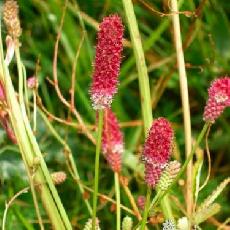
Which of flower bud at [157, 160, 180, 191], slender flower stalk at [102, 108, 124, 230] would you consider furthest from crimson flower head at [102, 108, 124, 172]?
flower bud at [157, 160, 180, 191]

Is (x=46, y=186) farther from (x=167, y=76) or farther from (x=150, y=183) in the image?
(x=167, y=76)

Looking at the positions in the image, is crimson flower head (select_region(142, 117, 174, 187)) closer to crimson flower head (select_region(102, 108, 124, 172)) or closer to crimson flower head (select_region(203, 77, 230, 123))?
crimson flower head (select_region(203, 77, 230, 123))

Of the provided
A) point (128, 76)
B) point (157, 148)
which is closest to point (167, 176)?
point (157, 148)

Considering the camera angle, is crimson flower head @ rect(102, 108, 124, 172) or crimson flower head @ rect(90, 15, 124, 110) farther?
crimson flower head @ rect(102, 108, 124, 172)

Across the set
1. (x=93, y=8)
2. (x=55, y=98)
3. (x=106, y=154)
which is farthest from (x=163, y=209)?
(x=93, y=8)

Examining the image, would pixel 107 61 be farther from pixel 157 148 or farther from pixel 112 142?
pixel 112 142

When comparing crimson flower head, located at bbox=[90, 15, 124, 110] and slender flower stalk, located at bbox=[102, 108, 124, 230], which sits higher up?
crimson flower head, located at bbox=[90, 15, 124, 110]

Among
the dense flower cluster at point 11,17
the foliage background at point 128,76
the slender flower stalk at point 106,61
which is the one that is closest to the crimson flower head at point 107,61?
the slender flower stalk at point 106,61
